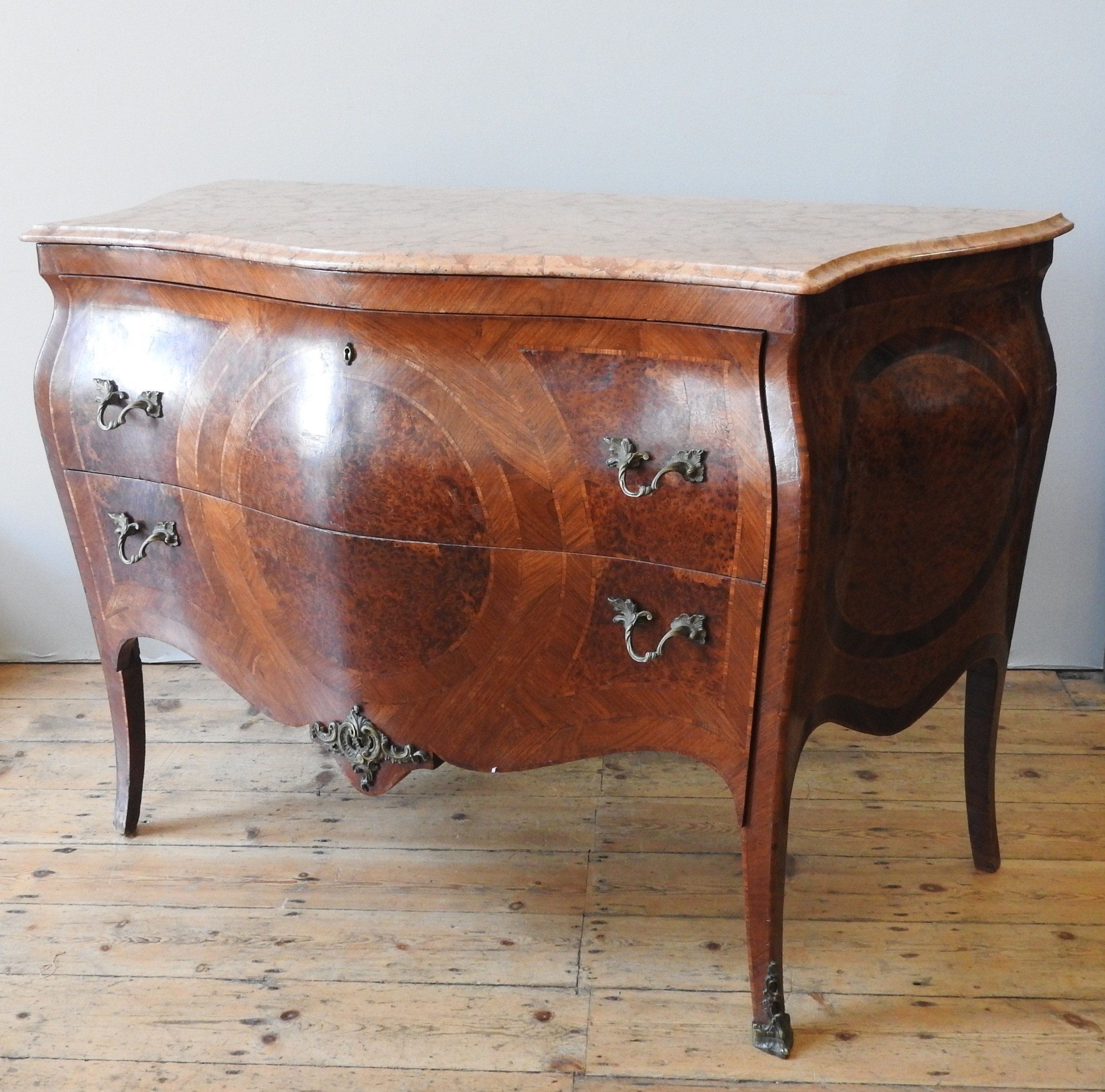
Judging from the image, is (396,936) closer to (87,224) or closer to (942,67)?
(87,224)

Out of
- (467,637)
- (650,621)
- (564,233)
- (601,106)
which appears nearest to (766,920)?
(650,621)

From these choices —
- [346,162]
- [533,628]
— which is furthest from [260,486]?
[346,162]

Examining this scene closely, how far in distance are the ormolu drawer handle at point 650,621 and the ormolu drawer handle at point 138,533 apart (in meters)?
0.64

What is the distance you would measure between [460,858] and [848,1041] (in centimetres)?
65

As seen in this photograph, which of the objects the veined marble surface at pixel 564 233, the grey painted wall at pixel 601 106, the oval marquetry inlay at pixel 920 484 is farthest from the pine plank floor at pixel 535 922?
the veined marble surface at pixel 564 233

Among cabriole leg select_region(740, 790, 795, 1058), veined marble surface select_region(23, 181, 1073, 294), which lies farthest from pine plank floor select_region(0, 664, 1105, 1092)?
veined marble surface select_region(23, 181, 1073, 294)

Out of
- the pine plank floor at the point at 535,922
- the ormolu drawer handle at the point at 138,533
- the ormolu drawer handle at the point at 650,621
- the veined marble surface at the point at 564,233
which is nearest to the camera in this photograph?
the veined marble surface at the point at 564,233

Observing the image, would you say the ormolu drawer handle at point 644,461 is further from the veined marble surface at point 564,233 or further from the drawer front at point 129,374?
the drawer front at point 129,374

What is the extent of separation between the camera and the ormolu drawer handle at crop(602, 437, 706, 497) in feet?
4.39

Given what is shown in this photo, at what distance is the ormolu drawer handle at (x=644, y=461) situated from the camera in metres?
1.34

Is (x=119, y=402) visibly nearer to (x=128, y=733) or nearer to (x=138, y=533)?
(x=138, y=533)

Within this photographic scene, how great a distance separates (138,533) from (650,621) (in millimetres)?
757

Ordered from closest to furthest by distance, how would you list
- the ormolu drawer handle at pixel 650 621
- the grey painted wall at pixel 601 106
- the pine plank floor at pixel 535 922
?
the ormolu drawer handle at pixel 650 621, the pine plank floor at pixel 535 922, the grey painted wall at pixel 601 106

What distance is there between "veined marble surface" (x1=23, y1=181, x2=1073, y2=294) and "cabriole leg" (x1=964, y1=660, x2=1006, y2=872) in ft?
2.10
